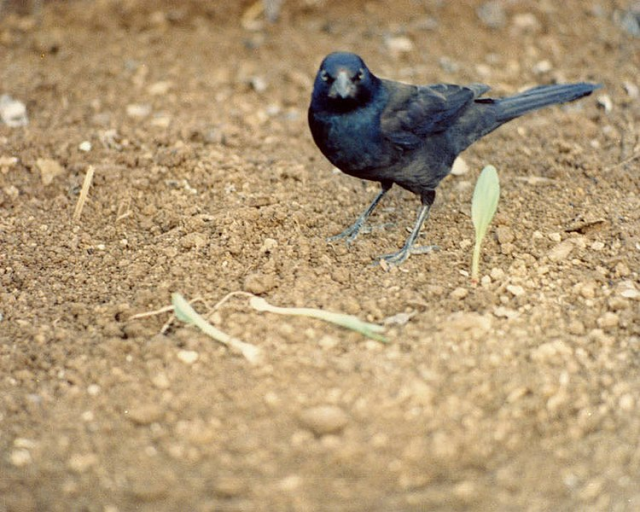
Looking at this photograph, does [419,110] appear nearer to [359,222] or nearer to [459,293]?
[359,222]

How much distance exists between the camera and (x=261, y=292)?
427cm

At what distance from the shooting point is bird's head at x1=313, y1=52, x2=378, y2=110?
174 inches

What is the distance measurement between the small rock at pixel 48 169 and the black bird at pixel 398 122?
6.23 feet

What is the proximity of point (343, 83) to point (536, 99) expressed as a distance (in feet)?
4.81

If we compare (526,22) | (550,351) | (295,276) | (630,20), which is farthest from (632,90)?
(295,276)

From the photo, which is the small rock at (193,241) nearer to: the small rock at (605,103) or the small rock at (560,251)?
the small rock at (560,251)

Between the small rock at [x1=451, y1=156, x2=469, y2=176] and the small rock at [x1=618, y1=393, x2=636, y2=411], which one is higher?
the small rock at [x1=451, y1=156, x2=469, y2=176]

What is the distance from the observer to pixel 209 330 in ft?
12.8

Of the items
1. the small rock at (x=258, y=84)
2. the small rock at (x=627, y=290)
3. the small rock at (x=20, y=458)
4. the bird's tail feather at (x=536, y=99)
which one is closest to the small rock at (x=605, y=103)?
Result: the bird's tail feather at (x=536, y=99)

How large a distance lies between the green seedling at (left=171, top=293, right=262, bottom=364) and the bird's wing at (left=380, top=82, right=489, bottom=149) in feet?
4.90

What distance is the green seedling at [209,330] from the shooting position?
380 centimetres

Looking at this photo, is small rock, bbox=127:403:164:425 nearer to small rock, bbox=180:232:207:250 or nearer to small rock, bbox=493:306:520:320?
small rock, bbox=180:232:207:250

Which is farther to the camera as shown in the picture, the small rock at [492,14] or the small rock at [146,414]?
the small rock at [492,14]

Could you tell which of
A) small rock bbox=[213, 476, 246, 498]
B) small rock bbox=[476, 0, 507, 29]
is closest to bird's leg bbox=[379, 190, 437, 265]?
small rock bbox=[213, 476, 246, 498]
